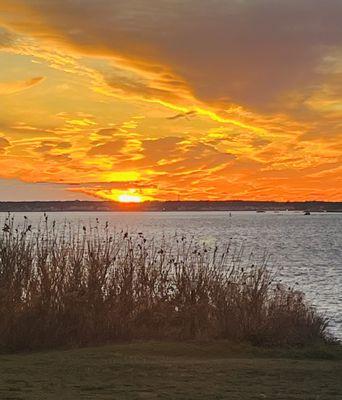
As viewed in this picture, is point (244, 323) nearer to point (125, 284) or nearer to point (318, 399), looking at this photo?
point (125, 284)

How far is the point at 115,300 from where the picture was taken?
523 inches

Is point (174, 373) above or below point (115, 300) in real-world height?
below

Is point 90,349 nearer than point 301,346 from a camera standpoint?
Yes

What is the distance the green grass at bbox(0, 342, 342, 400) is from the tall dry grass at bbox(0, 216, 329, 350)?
0.93m

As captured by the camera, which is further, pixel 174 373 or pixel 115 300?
pixel 115 300

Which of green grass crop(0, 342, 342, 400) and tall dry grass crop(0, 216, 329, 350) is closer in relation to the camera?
green grass crop(0, 342, 342, 400)

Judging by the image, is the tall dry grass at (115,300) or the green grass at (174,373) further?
the tall dry grass at (115,300)

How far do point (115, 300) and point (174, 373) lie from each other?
168 inches

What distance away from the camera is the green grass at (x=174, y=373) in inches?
313

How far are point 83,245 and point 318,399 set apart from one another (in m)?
7.41

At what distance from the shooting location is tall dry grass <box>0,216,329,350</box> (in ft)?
40.8

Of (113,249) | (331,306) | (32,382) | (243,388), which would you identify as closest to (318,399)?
(243,388)

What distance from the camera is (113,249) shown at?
14.2 m

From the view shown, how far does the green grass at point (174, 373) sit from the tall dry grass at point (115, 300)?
Result: 932 millimetres
